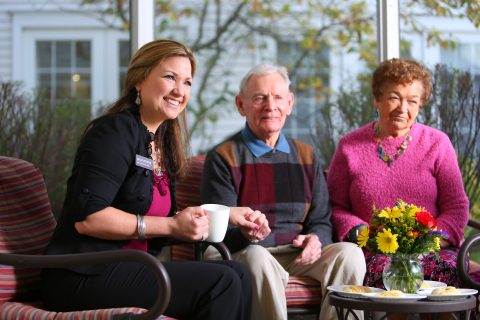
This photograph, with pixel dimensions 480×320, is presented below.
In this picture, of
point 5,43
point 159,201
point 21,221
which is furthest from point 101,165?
point 5,43

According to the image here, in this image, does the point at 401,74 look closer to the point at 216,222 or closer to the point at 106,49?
the point at 216,222

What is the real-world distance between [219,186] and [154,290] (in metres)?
1.00

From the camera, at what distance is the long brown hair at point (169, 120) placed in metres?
3.44

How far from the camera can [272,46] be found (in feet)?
35.6

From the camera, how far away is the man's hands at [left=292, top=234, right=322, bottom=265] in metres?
3.97

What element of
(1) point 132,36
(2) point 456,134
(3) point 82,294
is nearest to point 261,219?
(3) point 82,294

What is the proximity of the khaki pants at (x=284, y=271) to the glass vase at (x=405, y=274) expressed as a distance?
410 mm

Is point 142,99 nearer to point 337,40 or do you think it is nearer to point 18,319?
point 18,319

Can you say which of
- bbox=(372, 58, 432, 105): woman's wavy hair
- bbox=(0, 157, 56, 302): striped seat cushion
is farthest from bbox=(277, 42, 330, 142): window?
bbox=(0, 157, 56, 302): striped seat cushion

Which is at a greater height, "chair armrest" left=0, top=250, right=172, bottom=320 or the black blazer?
the black blazer

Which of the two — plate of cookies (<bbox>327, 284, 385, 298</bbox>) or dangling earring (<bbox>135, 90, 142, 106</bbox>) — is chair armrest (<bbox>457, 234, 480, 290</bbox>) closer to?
plate of cookies (<bbox>327, 284, 385, 298</bbox>)

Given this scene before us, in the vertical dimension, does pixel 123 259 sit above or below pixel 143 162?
below

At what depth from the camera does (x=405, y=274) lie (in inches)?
137

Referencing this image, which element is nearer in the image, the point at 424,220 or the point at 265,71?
the point at 424,220
